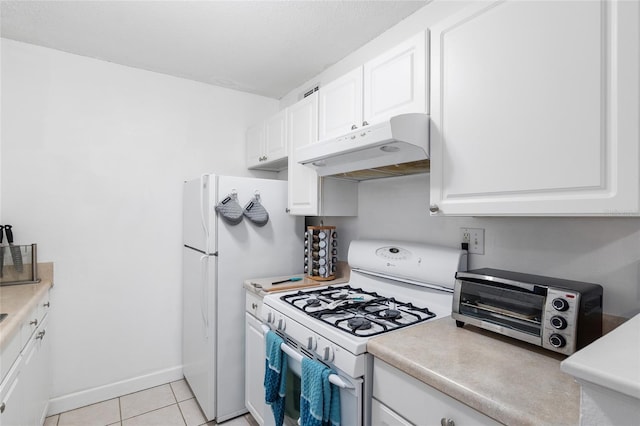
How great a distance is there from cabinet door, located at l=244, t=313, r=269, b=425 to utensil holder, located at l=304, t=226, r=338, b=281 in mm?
519

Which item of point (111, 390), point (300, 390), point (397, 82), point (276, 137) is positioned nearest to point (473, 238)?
point (397, 82)

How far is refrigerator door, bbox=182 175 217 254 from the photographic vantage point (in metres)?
2.12

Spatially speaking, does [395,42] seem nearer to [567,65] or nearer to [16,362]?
[567,65]

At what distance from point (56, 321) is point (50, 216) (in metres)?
0.73

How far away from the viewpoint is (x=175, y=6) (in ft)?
5.80

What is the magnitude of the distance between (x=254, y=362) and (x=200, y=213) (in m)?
1.02

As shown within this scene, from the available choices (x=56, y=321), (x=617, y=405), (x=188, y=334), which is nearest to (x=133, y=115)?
(x=56, y=321)

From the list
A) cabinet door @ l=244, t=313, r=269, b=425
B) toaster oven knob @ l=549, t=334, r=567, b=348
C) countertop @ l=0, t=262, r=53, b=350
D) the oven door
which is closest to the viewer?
toaster oven knob @ l=549, t=334, r=567, b=348

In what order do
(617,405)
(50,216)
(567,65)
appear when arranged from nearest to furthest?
(617,405) → (567,65) → (50,216)

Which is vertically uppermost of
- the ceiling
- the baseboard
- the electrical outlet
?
the ceiling

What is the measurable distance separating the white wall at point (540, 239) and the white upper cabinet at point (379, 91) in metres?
0.48

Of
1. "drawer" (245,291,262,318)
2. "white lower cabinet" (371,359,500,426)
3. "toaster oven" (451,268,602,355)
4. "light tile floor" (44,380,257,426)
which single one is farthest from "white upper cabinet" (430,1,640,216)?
"light tile floor" (44,380,257,426)

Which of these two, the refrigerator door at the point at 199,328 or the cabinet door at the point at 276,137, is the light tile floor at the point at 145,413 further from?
the cabinet door at the point at 276,137

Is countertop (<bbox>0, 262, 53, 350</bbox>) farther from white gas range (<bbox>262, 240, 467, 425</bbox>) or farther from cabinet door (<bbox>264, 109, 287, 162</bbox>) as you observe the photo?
cabinet door (<bbox>264, 109, 287, 162</bbox>)
